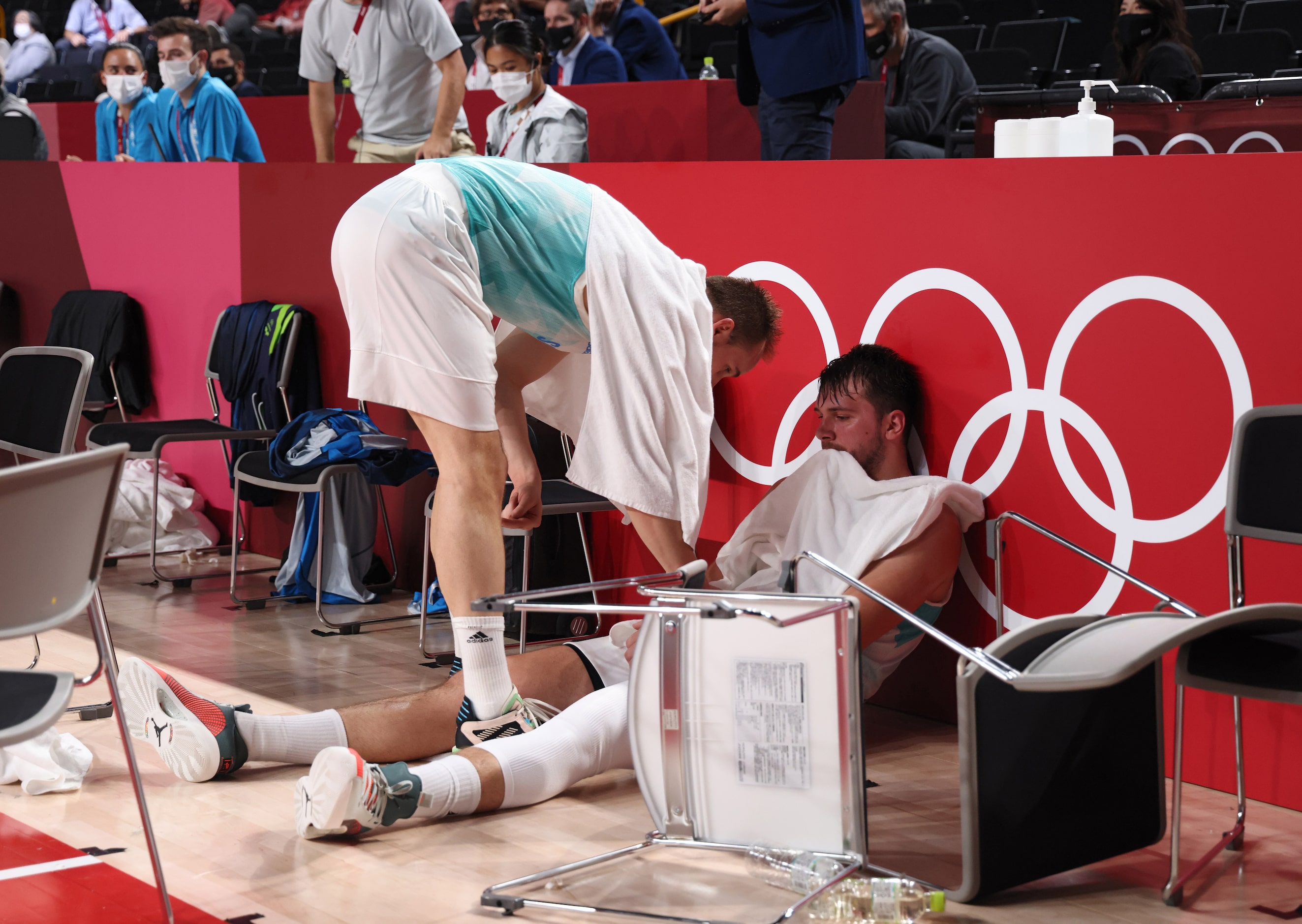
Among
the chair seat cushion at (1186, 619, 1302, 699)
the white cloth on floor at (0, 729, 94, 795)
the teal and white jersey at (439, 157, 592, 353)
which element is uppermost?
the teal and white jersey at (439, 157, 592, 353)

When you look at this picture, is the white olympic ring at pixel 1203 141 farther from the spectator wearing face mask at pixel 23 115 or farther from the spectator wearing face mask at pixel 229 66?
the spectator wearing face mask at pixel 229 66

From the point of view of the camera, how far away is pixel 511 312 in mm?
3186

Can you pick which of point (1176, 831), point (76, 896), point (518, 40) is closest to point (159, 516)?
point (518, 40)

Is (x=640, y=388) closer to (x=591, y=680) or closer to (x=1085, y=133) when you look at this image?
(x=591, y=680)

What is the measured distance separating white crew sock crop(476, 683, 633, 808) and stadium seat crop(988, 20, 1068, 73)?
18.0 feet

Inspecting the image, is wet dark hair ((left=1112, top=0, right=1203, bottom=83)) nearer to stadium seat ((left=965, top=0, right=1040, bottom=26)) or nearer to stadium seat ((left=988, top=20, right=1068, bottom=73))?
stadium seat ((left=988, top=20, right=1068, bottom=73))

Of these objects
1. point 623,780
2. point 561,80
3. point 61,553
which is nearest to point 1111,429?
point 623,780

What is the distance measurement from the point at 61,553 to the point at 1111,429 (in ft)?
6.99

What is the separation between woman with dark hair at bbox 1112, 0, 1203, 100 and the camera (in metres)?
4.95

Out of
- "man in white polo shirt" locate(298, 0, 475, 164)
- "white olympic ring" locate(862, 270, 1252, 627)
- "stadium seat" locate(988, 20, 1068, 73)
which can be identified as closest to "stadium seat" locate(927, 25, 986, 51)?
"stadium seat" locate(988, 20, 1068, 73)

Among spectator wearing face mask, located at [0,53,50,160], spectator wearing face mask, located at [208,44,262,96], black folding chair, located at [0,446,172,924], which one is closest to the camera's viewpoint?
black folding chair, located at [0,446,172,924]

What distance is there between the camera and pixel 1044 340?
330 centimetres

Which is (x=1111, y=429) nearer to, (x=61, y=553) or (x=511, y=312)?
(x=511, y=312)

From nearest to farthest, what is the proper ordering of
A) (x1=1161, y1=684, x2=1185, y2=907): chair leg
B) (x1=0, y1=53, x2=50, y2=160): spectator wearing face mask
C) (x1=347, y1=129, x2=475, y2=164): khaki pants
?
(x1=1161, y1=684, x2=1185, y2=907): chair leg, (x1=347, y1=129, x2=475, y2=164): khaki pants, (x1=0, y1=53, x2=50, y2=160): spectator wearing face mask
